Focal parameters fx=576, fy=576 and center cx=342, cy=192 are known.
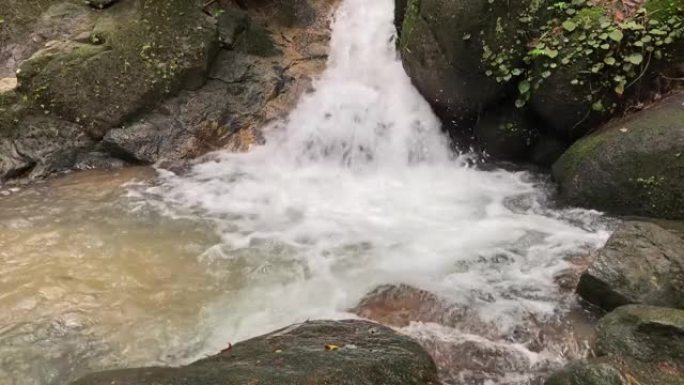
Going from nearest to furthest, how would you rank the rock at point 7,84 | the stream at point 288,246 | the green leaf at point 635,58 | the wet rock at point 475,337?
the wet rock at point 475,337 → the stream at point 288,246 → the green leaf at point 635,58 → the rock at point 7,84

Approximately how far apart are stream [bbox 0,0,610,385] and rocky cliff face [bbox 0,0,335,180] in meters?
0.43

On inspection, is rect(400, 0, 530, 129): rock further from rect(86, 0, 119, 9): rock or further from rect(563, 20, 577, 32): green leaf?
rect(86, 0, 119, 9): rock

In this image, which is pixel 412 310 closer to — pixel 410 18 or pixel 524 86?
pixel 524 86

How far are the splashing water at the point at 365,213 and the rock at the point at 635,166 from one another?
427 mm

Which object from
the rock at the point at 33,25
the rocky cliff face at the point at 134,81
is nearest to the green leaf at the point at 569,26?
the rocky cliff face at the point at 134,81

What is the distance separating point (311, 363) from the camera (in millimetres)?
3551

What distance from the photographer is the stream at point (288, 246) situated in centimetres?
448

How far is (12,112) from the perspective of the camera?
768cm

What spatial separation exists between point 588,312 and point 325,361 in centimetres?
231

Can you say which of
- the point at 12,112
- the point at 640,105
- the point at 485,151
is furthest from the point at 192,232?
the point at 640,105

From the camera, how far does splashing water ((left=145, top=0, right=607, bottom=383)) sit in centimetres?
497

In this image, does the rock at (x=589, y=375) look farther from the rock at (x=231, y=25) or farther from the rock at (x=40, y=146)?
the rock at (x=231, y=25)

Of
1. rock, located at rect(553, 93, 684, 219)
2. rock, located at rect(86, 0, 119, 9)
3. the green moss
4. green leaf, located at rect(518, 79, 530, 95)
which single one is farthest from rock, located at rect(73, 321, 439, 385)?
rock, located at rect(86, 0, 119, 9)

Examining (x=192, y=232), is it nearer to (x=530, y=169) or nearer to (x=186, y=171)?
(x=186, y=171)
